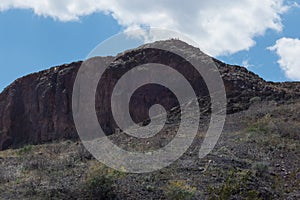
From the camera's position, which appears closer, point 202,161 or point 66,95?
point 202,161

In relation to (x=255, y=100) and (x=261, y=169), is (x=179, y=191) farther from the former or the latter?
(x=255, y=100)

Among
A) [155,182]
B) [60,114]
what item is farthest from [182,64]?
[155,182]

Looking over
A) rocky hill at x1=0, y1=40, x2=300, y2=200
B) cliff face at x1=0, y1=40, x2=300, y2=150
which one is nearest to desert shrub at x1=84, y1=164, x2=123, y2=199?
rocky hill at x1=0, y1=40, x2=300, y2=200

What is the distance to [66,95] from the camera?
41.6 metres

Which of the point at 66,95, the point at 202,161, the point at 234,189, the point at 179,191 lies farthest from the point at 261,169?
the point at 66,95

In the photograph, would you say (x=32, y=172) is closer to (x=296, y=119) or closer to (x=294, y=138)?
(x=294, y=138)

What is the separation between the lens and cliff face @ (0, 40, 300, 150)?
101ft

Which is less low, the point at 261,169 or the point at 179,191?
the point at 261,169

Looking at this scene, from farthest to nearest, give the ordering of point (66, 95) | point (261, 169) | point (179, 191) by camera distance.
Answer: point (66, 95) < point (261, 169) < point (179, 191)

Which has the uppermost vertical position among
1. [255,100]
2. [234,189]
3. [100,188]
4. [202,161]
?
[255,100]

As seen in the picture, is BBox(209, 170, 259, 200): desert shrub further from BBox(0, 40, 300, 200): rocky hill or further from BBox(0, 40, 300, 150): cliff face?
BBox(0, 40, 300, 150): cliff face

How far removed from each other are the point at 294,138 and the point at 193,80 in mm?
17199

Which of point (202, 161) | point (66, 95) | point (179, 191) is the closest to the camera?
point (179, 191)

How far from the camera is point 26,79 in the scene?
150ft
